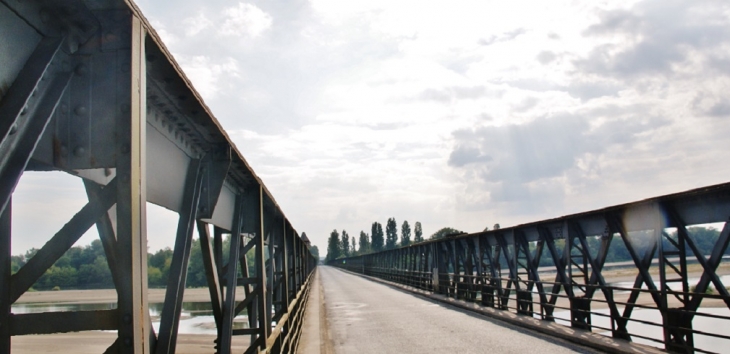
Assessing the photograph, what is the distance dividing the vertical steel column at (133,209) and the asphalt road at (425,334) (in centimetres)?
1053

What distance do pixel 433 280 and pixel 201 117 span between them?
2835 centimetres

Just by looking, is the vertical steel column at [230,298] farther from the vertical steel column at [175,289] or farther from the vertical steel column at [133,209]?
the vertical steel column at [133,209]

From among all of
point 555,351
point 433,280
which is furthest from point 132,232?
point 433,280

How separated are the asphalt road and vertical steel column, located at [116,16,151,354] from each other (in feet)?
34.6

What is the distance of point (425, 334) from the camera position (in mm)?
14875

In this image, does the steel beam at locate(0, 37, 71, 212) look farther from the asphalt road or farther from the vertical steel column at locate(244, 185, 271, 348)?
the asphalt road

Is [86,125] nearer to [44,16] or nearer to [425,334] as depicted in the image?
[44,16]

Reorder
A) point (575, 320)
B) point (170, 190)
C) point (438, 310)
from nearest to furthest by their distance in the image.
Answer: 1. point (170, 190)
2. point (575, 320)
3. point (438, 310)

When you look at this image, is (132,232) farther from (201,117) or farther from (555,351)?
(555,351)

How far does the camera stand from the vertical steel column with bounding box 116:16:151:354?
234cm

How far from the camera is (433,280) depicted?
3139 cm

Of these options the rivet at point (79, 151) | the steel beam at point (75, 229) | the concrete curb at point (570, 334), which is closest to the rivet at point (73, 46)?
the rivet at point (79, 151)

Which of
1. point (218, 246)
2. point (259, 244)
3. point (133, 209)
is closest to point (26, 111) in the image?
point (133, 209)

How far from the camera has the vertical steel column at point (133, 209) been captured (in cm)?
234
